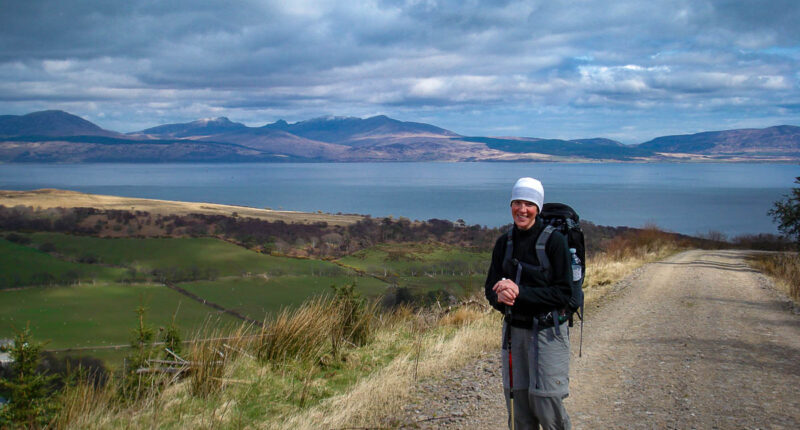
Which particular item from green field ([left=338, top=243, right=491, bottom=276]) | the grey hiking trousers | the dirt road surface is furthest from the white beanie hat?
green field ([left=338, top=243, right=491, bottom=276])

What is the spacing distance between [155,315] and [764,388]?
42.7m

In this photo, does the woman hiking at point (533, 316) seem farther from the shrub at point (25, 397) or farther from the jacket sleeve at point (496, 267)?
the shrub at point (25, 397)

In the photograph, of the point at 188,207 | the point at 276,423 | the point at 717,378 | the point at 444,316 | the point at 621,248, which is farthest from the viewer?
the point at 188,207

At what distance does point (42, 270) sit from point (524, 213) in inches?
2616

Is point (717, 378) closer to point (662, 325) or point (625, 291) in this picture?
point (662, 325)

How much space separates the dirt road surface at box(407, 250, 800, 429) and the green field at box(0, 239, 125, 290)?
185ft

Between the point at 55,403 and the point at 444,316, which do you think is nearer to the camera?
the point at 55,403

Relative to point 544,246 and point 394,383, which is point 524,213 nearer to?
point 544,246

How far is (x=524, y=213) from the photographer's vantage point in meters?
3.34

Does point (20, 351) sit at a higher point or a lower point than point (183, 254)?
higher

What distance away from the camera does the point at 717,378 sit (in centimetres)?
535

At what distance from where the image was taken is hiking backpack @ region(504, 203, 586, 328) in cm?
319

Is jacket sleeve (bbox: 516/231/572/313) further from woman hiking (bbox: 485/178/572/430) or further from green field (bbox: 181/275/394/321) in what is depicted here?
green field (bbox: 181/275/394/321)

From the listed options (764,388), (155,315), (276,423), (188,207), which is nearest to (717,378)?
(764,388)
